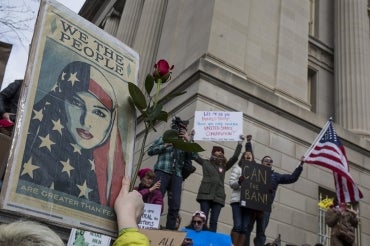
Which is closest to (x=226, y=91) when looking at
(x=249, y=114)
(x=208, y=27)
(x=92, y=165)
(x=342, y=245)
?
(x=249, y=114)

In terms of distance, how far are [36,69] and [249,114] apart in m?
10.9

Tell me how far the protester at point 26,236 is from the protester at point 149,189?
5811 mm

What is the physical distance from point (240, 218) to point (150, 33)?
12772 millimetres

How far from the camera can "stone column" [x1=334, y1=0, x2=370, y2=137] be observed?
58.0 ft

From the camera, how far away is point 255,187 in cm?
838

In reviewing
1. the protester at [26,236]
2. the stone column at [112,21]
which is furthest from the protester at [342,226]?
the stone column at [112,21]

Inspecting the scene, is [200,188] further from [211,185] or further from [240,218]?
[240,218]

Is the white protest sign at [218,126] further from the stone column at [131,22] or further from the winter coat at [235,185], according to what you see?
the stone column at [131,22]

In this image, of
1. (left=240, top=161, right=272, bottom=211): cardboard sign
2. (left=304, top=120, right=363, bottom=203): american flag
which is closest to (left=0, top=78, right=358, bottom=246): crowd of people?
(left=240, top=161, right=272, bottom=211): cardboard sign

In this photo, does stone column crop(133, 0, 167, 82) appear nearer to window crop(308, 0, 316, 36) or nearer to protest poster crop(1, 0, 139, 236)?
window crop(308, 0, 316, 36)

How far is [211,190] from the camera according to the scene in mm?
8289

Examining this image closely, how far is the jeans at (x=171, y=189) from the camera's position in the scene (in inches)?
321

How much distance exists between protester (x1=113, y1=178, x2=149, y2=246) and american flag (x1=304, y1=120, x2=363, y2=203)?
8613mm

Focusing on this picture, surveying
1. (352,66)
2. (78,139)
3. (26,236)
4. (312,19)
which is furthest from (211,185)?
(312,19)
